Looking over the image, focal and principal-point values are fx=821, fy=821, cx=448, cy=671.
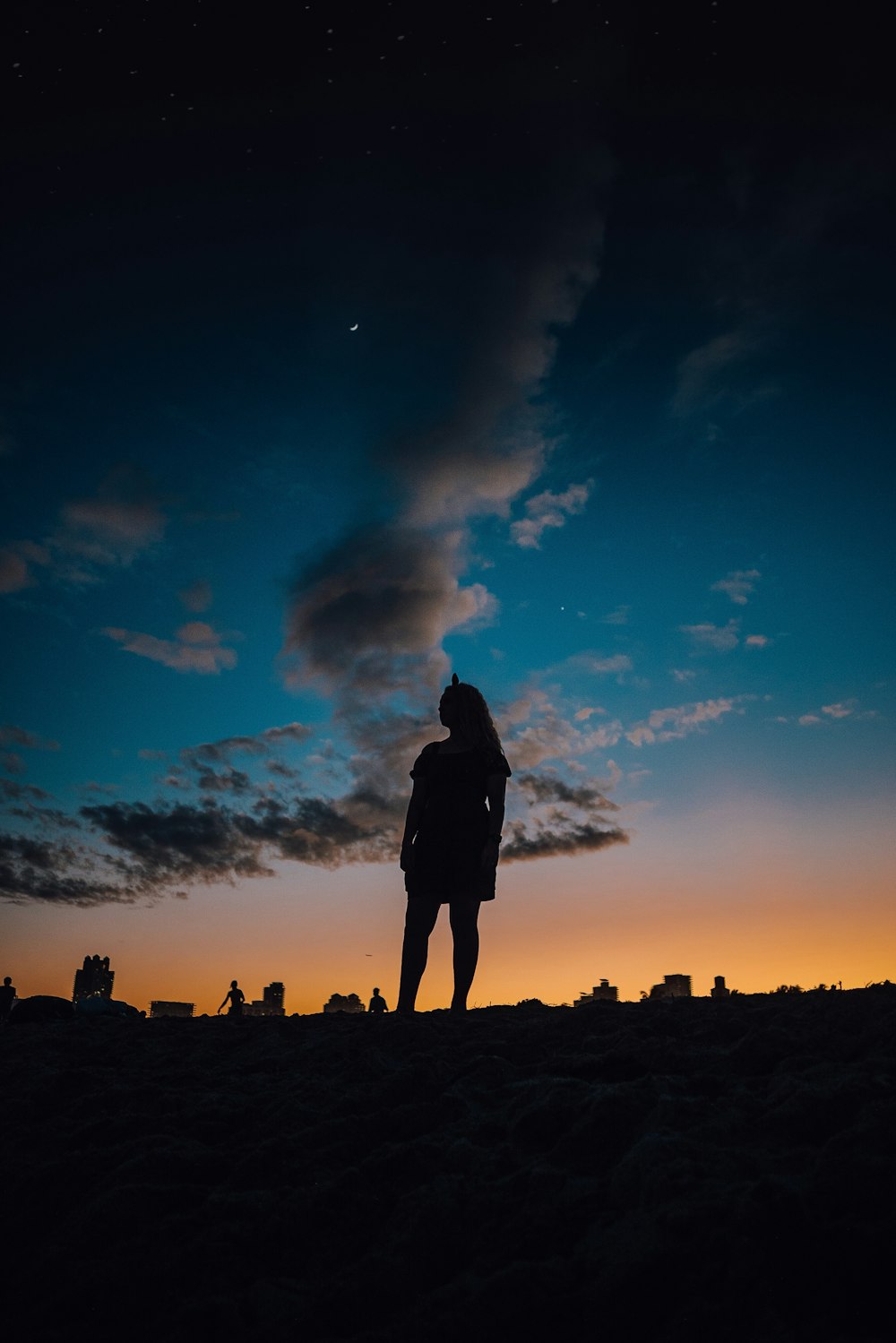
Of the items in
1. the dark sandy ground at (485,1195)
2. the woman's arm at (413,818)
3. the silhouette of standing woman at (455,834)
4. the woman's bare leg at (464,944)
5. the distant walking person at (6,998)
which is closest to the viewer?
the dark sandy ground at (485,1195)

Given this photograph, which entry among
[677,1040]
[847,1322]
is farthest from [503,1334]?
[677,1040]

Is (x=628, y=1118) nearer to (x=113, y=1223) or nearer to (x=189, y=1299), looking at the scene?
(x=189, y=1299)

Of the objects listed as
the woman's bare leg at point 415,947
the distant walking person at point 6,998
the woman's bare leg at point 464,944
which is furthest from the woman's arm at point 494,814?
the distant walking person at point 6,998

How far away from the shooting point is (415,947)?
234 inches

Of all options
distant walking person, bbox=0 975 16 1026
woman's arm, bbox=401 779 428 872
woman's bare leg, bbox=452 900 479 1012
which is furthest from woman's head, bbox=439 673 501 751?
distant walking person, bbox=0 975 16 1026

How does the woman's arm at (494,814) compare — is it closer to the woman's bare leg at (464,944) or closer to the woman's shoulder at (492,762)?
the woman's shoulder at (492,762)

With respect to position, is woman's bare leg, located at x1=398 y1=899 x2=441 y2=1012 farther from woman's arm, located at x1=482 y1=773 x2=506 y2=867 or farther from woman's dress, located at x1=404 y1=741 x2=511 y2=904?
woman's arm, located at x1=482 y1=773 x2=506 y2=867

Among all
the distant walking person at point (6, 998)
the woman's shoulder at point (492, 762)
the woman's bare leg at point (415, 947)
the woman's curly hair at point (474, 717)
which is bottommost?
the distant walking person at point (6, 998)

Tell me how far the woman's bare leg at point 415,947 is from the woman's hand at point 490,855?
46 cm

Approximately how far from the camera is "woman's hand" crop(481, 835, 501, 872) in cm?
595

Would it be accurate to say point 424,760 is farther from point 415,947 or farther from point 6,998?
point 6,998

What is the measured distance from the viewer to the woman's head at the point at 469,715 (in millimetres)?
6430

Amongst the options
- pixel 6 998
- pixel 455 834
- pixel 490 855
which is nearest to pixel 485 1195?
pixel 490 855

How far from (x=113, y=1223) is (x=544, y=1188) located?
127 cm
